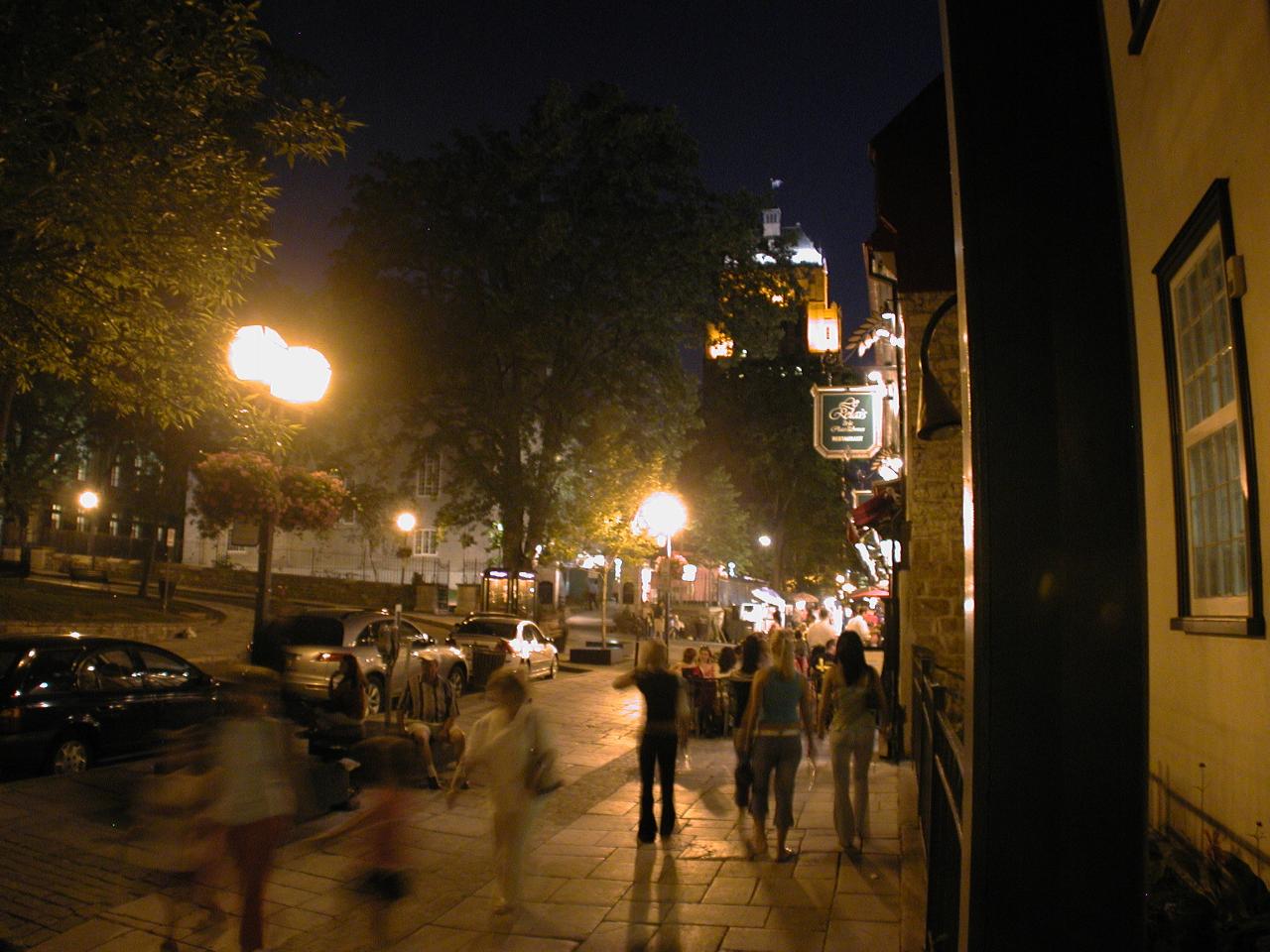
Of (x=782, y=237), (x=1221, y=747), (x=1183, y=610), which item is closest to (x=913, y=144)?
(x=1183, y=610)

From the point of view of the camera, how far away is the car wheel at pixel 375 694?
54.6 ft

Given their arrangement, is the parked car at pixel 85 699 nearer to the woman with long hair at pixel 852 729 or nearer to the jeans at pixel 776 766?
the jeans at pixel 776 766

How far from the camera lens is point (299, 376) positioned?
10750 mm

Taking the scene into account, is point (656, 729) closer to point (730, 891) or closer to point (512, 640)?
point (730, 891)

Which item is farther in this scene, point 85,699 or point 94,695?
point 94,695

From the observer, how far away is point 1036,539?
2453 mm

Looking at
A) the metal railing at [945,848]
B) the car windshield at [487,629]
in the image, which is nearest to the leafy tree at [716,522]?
the car windshield at [487,629]

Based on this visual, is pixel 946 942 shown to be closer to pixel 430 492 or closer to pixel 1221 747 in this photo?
pixel 1221 747

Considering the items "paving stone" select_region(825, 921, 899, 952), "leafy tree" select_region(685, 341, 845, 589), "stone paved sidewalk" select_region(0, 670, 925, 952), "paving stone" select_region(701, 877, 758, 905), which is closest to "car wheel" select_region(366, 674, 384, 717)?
"stone paved sidewalk" select_region(0, 670, 925, 952)

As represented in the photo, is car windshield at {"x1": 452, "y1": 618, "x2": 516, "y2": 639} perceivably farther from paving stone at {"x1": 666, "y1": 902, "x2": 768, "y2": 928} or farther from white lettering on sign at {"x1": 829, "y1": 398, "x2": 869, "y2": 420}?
paving stone at {"x1": 666, "y1": 902, "x2": 768, "y2": 928}

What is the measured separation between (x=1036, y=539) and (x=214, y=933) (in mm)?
6120

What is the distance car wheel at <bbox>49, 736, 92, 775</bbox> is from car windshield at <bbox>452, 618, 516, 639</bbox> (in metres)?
12.9

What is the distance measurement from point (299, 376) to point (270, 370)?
14.4 inches

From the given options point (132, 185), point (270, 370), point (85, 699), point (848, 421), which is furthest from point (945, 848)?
point (848, 421)
